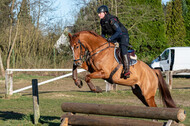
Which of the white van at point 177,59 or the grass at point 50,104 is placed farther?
the white van at point 177,59

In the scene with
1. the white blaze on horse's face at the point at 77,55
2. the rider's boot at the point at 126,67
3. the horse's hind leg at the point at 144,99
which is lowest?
the horse's hind leg at the point at 144,99

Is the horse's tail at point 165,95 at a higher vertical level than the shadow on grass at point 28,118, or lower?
higher

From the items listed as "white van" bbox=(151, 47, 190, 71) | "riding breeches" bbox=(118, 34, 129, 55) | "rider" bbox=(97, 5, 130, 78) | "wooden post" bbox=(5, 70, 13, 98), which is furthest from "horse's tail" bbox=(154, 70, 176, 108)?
"white van" bbox=(151, 47, 190, 71)

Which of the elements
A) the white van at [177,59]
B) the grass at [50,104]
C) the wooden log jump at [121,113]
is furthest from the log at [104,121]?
the white van at [177,59]

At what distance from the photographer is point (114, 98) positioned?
12.6 m

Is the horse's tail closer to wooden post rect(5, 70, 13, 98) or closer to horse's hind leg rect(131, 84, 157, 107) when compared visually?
horse's hind leg rect(131, 84, 157, 107)

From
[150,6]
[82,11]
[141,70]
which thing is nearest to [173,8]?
[150,6]

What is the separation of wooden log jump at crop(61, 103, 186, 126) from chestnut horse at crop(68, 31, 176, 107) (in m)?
0.62

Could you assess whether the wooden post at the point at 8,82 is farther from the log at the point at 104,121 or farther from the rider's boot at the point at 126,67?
the rider's boot at the point at 126,67

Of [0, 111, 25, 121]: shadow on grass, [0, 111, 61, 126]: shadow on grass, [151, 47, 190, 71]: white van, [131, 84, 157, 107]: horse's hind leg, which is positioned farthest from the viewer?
[151, 47, 190, 71]: white van

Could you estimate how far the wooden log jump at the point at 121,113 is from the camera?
5316mm

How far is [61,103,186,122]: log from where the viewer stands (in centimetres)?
528

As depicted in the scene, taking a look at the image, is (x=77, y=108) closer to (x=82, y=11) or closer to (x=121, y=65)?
(x=121, y=65)

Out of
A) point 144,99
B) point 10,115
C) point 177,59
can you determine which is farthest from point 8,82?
point 177,59
